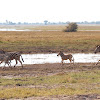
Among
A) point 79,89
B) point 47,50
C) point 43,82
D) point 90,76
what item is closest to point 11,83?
point 43,82

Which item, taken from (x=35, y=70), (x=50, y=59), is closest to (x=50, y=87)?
(x=35, y=70)

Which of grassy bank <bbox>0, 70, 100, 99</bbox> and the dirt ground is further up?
grassy bank <bbox>0, 70, 100, 99</bbox>

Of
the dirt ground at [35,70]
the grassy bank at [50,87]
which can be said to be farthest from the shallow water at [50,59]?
the grassy bank at [50,87]

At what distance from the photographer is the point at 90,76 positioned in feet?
44.5

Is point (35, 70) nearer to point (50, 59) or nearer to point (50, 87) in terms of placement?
point (50, 87)

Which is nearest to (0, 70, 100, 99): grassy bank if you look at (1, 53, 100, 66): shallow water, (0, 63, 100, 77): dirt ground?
(0, 63, 100, 77): dirt ground

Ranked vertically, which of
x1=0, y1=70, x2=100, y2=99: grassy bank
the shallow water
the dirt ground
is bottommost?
the shallow water

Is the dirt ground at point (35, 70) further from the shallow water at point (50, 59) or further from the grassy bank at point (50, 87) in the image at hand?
the shallow water at point (50, 59)

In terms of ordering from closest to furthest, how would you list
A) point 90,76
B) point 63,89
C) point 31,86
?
point 63,89 → point 31,86 → point 90,76

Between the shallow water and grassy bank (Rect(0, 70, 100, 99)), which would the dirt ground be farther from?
the shallow water

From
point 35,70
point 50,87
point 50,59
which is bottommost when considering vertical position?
point 50,59

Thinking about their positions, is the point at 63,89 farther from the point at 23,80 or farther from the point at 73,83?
the point at 23,80

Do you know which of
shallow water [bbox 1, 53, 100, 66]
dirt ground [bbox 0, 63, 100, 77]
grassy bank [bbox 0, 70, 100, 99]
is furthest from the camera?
shallow water [bbox 1, 53, 100, 66]

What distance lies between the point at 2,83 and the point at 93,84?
3755 millimetres
